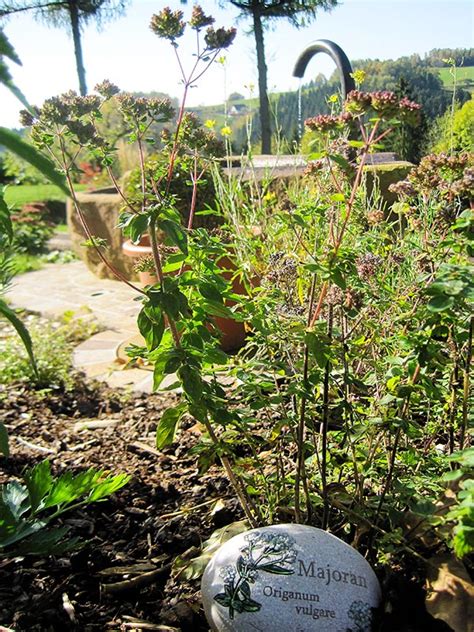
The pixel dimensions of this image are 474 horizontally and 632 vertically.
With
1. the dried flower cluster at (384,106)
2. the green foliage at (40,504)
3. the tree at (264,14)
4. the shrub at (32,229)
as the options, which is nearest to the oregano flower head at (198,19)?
the dried flower cluster at (384,106)

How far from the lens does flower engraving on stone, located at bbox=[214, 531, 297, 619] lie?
58.9 inches

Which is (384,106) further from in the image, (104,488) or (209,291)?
(104,488)

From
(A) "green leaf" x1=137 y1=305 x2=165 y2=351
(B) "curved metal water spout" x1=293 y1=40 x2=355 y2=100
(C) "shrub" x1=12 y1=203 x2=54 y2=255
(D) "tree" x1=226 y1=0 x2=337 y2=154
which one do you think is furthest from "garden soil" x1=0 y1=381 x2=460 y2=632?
(D) "tree" x1=226 y1=0 x2=337 y2=154

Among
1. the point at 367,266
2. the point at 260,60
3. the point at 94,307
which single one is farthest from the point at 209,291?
the point at 260,60

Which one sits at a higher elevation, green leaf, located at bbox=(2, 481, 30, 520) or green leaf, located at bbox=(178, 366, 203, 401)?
green leaf, located at bbox=(178, 366, 203, 401)

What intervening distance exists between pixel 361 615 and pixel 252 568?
0.26m

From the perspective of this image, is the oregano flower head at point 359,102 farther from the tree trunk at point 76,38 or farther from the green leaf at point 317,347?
the tree trunk at point 76,38

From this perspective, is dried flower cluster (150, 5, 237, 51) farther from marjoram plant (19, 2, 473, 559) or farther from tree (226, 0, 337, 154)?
tree (226, 0, 337, 154)

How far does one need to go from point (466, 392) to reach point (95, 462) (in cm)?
152

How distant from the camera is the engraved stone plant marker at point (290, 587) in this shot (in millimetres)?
1481

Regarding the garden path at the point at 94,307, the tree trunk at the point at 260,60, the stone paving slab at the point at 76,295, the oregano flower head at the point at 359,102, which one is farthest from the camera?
the tree trunk at the point at 260,60

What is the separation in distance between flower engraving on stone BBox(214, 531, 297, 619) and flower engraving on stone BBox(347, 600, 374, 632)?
15 cm

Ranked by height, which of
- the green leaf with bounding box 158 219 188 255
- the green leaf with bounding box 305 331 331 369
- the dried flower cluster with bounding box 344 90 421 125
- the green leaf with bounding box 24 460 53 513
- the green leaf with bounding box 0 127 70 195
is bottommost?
the green leaf with bounding box 24 460 53 513

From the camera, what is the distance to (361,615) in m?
1.50
